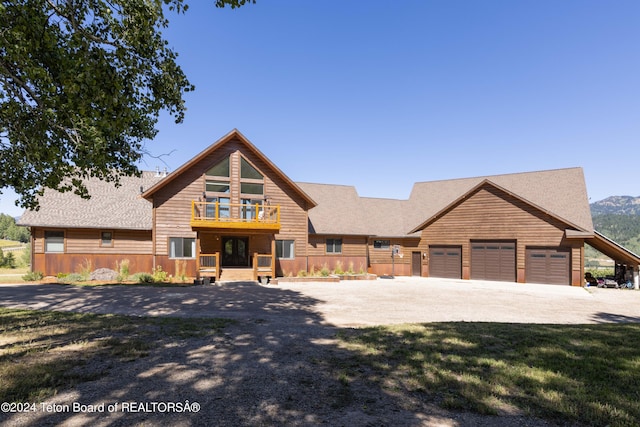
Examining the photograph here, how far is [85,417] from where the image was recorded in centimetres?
416

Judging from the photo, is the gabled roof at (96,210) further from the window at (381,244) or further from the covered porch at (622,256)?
the covered porch at (622,256)

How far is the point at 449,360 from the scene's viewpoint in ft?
20.5

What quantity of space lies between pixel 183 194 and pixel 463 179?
26421 millimetres

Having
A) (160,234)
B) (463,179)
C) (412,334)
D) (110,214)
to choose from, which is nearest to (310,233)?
(160,234)

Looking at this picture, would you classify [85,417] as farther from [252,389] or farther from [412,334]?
[412,334]

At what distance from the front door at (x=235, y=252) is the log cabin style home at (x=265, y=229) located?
0.07 meters

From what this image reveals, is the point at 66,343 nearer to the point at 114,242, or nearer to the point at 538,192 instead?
the point at 114,242

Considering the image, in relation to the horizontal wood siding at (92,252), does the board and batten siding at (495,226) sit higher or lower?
higher

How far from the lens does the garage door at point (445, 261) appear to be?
2731 centimetres

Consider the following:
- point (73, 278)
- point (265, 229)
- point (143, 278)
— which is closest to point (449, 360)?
point (265, 229)

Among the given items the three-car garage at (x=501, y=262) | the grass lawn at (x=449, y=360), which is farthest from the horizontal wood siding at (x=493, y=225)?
the grass lawn at (x=449, y=360)

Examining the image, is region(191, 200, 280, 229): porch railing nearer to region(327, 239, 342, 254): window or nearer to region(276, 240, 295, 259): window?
region(276, 240, 295, 259): window

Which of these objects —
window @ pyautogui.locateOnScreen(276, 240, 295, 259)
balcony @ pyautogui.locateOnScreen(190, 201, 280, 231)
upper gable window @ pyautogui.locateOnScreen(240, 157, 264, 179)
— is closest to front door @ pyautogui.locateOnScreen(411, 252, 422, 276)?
window @ pyautogui.locateOnScreen(276, 240, 295, 259)

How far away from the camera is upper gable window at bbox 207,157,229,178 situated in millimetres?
23439
